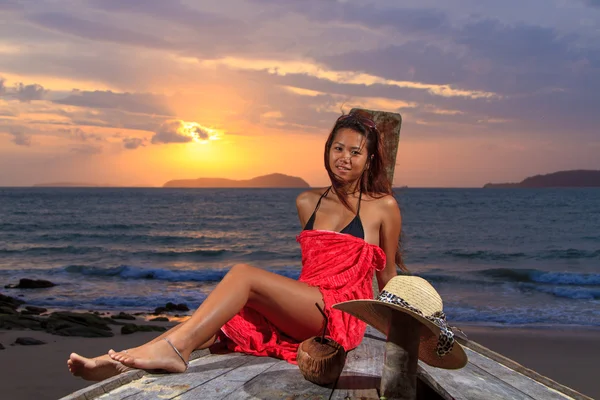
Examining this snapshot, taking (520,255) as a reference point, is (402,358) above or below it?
above

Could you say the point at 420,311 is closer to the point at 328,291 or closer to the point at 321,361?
the point at 321,361

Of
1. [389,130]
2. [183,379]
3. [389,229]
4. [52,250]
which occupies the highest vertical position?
[389,130]

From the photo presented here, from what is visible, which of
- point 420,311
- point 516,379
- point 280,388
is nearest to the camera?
point 420,311

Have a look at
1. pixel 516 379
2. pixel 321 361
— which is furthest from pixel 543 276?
pixel 321 361

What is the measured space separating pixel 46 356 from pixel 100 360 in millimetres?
4942

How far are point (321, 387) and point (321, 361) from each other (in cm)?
15

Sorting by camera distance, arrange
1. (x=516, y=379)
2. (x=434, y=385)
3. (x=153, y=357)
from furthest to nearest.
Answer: (x=516, y=379)
(x=153, y=357)
(x=434, y=385)

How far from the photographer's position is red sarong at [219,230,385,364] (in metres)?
3.33

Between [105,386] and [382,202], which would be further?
[382,202]

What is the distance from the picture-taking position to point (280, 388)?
274 centimetres

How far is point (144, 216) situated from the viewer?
4034cm

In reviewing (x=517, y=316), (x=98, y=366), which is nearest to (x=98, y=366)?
(x=98, y=366)

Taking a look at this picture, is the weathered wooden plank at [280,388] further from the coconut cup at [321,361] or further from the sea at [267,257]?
the sea at [267,257]

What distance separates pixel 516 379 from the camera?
321 centimetres
